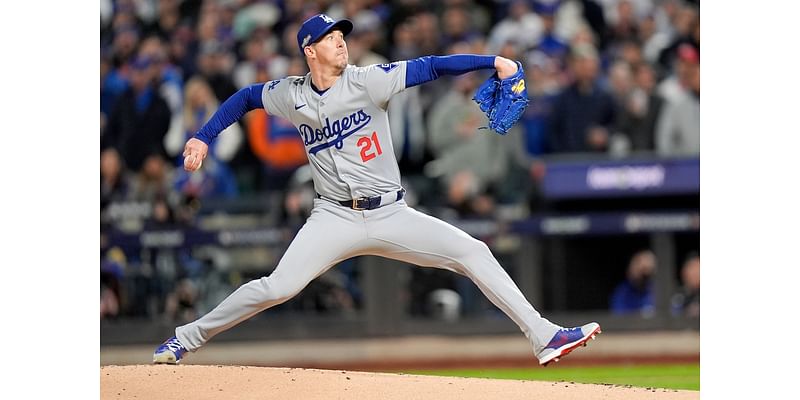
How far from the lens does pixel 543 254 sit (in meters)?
11.2

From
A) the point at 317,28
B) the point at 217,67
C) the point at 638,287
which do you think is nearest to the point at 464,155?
the point at 638,287

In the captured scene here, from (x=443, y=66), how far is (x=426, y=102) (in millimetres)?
5691

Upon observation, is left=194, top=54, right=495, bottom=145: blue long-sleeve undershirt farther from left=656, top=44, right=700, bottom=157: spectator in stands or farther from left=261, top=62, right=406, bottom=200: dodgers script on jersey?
left=656, top=44, right=700, bottom=157: spectator in stands

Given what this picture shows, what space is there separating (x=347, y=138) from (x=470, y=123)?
538 centimetres

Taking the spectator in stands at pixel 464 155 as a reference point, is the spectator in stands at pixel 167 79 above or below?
above

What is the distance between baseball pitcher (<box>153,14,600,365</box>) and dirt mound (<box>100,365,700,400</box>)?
24 centimetres

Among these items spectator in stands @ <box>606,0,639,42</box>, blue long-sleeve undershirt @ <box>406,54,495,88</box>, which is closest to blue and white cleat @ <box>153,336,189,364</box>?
blue long-sleeve undershirt @ <box>406,54,495,88</box>

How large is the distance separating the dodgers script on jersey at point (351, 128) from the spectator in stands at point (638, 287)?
5.80 metres

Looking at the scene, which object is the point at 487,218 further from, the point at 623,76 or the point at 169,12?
the point at 169,12

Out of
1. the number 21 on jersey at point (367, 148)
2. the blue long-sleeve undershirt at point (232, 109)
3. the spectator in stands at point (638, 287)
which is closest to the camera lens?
the number 21 on jersey at point (367, 148)

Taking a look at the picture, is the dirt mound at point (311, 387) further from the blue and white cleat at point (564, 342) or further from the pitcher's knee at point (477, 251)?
the pitcher's knee at point (477, 251)

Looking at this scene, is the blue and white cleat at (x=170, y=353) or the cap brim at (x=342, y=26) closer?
the cap brim at (x=342, y=26)

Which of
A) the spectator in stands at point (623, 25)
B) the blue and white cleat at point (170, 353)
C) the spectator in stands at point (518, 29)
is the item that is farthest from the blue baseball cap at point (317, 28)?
the spectator in stands at point (623, 25)

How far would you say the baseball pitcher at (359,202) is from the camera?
18.7ft
